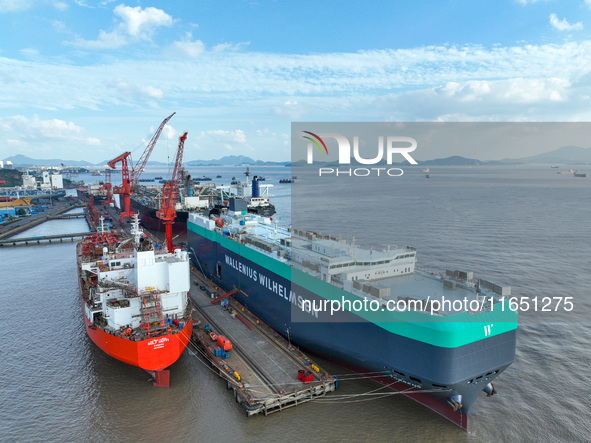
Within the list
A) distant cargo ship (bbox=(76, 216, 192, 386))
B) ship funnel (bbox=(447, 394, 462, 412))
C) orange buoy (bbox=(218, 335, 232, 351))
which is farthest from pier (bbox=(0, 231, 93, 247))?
ship funnel (bbox=(447, 394, 462, 412))

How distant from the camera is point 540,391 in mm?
19266

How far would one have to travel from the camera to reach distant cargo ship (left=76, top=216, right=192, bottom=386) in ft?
62.6

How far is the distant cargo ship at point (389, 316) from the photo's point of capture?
15344 millimetres

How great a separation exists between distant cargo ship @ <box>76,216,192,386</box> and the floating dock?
233 cm

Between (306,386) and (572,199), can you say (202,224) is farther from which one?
(572,199)

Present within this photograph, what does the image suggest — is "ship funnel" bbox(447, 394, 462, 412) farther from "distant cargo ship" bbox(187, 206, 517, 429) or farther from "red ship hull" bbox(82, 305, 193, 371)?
"red ship hull" bbox(82, 305, 193, 371)

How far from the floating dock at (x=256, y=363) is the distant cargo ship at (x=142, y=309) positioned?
233 centimetres

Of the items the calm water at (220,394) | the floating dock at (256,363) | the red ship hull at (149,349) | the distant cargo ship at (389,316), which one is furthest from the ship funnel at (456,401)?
the red ship hull at (149,349)

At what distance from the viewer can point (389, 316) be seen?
1631 centimetres

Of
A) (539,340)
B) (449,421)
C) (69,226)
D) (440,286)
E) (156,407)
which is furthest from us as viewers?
(69,226)

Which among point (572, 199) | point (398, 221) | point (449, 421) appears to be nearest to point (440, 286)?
point (449, 421)

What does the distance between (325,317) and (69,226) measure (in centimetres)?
7411

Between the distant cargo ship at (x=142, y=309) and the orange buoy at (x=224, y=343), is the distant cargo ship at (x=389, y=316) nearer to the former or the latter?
the orange buoy at (x=224, y=343)

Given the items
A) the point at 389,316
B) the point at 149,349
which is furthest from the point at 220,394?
the point at 389,316
